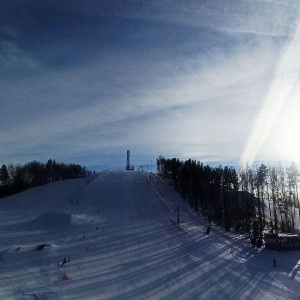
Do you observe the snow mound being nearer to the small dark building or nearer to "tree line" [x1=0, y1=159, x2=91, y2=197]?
the small dark building

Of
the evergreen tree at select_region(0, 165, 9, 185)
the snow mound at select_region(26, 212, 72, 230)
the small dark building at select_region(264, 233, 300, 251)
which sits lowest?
the small dark building at select_region(264, 233, 300, 251)

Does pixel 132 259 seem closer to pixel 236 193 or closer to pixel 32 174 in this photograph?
pixel 236 193

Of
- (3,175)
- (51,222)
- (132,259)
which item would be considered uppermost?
(3,175)

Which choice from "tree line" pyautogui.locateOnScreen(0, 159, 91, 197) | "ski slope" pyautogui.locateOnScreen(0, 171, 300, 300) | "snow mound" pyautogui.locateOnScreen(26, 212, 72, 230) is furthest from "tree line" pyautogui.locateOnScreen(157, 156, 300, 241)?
"tree line" pyautogui.locateOnScreen(0, 159, 91, 197)

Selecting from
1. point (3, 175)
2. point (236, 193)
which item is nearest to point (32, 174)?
point (3, 175)

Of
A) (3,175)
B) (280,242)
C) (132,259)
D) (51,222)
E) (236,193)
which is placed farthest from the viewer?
(3,175)

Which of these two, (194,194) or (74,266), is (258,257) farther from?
(194,194)

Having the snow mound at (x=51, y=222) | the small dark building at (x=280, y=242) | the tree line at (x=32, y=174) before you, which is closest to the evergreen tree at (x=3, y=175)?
the tree line at (x=32, y=174)
